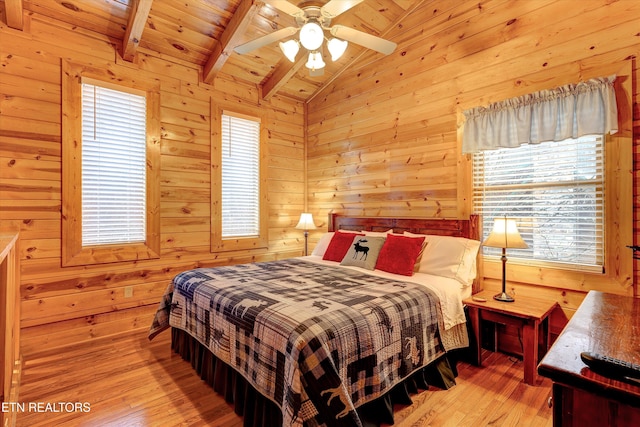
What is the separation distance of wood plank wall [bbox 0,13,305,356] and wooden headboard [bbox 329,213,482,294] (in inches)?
56.1

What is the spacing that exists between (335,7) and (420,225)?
2.27 metres

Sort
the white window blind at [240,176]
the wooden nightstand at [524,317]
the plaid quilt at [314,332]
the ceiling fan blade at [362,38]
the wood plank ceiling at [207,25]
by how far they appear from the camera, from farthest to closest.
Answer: the white window blind at [240,176], the wood plank ceiling at [207,25], the ceiling fan blade at [362,38], the wooden nightstand at [524,317], the plaid quilt at [314,332]

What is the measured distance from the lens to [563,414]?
903 mm

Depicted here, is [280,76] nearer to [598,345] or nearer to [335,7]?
[335,7]

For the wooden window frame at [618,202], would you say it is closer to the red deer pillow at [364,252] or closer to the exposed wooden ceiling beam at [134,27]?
the red deer pillow at [364,252]

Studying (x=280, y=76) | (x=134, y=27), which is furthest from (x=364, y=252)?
(x=134, y=27)

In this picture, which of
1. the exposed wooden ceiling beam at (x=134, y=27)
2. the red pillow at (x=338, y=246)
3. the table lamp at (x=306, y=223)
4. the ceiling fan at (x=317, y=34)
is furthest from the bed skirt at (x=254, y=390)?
Answer: the exposed wooden ceiling beam at (x=134, y=27)

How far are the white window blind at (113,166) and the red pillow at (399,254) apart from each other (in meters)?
2.62

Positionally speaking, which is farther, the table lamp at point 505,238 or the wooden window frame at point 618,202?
the table lamp at point 505,238

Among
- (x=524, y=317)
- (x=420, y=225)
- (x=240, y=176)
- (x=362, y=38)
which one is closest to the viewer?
(x=524, y=317)

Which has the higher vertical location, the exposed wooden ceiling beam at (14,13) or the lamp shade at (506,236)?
the exposed wooden ceiling beam at (14,13)

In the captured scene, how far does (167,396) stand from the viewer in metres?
2.23

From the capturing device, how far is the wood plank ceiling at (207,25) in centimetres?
296

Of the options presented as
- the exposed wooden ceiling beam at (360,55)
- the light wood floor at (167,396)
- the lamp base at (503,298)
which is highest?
the exposed wooden ceiling beam at (360,55)
